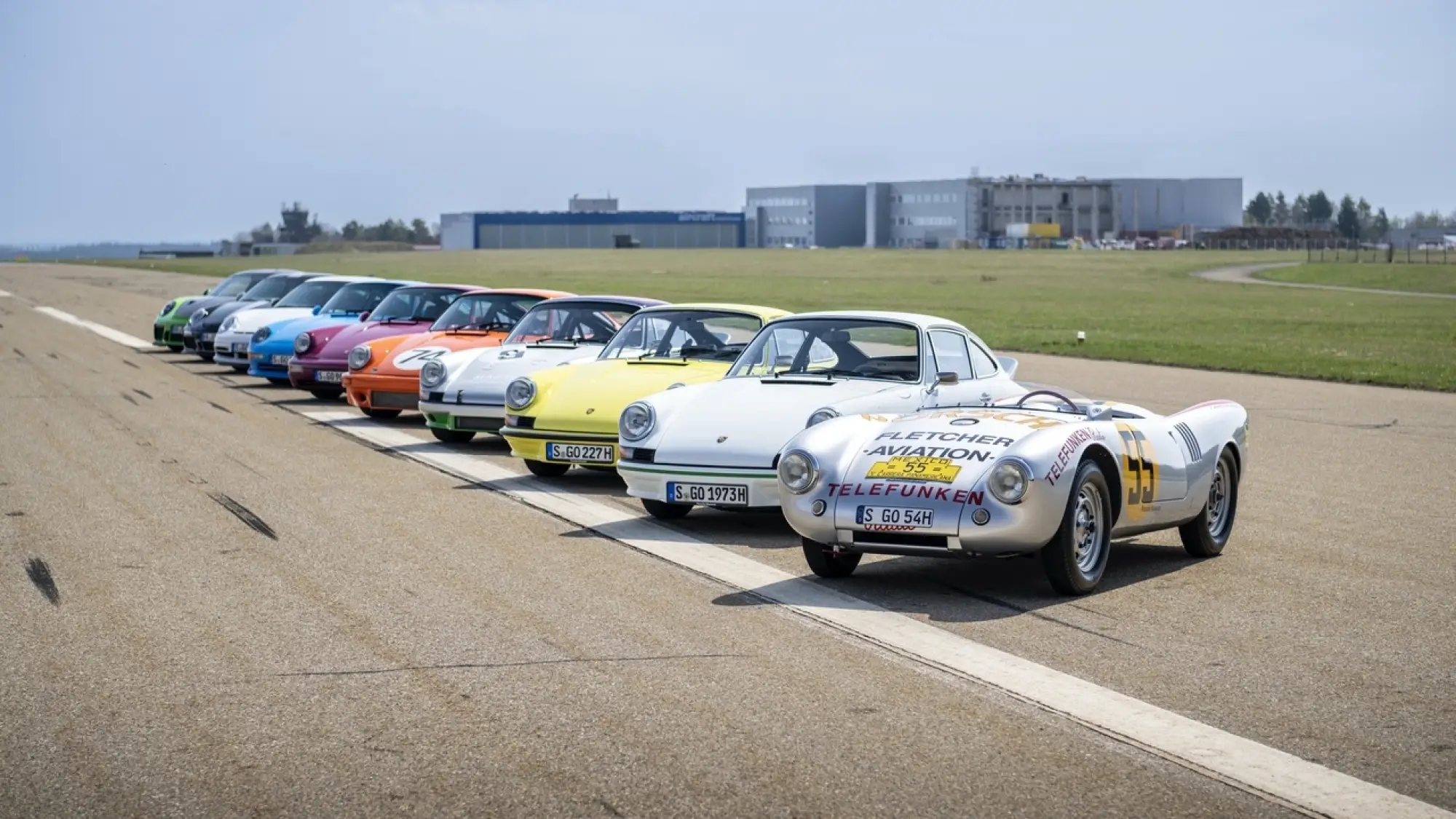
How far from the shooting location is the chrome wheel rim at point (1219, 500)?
948 centimetres

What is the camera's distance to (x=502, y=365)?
47.4ft

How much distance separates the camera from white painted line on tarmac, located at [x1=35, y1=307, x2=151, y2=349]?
30825 millimetres

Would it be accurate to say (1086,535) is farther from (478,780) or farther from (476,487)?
(476,487)

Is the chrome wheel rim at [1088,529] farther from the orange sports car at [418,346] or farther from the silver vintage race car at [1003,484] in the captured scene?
the orange sports car at [418,346]

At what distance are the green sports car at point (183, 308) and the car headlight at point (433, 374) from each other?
1348 cm

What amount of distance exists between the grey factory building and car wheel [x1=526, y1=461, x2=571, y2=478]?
13742cm

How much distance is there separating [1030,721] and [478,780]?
1941 mm

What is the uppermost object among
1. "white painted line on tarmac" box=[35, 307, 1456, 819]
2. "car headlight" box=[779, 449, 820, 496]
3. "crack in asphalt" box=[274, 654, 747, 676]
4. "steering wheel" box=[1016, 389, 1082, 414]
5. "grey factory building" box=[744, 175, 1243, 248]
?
"grey factory building" box=[744, 175, 1243, 248]

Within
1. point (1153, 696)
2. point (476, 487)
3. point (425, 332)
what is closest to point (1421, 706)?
point (1153, 696)

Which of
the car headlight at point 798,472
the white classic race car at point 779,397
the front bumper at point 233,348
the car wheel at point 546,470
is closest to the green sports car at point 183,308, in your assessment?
the front bumper at point 233,348

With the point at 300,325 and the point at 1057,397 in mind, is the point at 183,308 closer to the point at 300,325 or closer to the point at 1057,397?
the point at 300,325

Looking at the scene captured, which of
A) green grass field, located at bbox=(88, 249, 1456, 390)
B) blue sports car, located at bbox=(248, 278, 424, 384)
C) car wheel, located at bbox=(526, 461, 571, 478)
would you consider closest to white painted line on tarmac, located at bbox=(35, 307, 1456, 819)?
car wheel, located at bbox=(526, 461, 571, 478)

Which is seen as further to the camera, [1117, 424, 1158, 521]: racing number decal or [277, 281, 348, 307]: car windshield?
[277, 281, 348, 307]: car windshield

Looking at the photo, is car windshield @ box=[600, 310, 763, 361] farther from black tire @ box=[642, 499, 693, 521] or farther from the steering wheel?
the steering wheel
